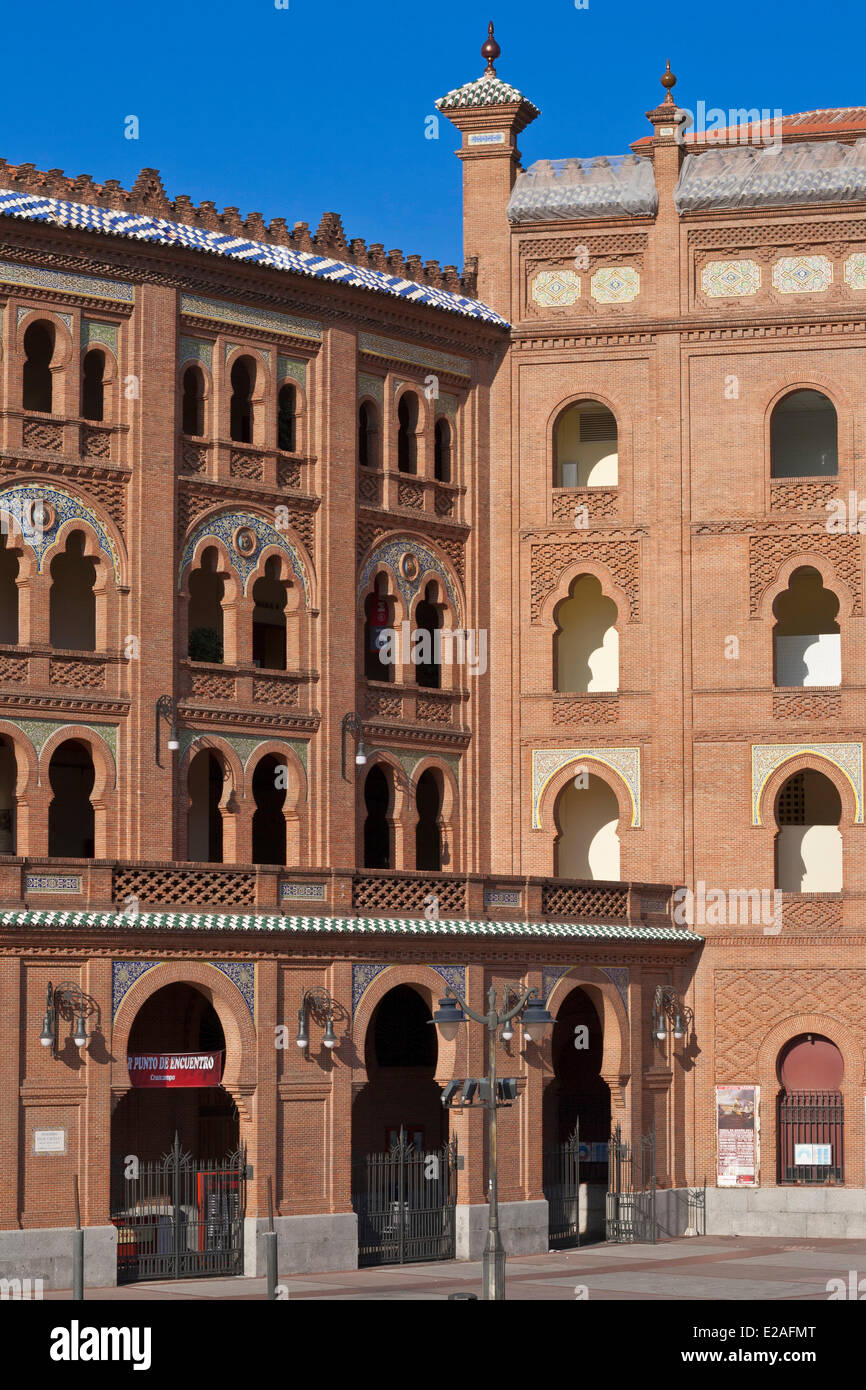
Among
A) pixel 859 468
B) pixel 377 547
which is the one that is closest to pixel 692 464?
pixel 859 468

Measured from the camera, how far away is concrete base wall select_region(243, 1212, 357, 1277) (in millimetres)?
31234

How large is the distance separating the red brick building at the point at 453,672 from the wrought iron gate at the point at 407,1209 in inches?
11.5

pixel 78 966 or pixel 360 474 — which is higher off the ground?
pixel 360 474

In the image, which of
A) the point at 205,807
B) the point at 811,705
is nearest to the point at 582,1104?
the point at 811,705

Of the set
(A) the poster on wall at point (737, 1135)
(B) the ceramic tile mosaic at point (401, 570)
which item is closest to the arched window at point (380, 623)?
(B) the ceramic tile mosaic at point (401, 570)

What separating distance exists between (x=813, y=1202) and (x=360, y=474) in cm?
1510

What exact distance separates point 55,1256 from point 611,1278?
26.7 ft

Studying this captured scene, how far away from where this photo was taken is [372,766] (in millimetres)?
37812

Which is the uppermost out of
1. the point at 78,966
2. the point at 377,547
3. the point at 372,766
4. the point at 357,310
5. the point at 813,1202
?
the point at 357,310

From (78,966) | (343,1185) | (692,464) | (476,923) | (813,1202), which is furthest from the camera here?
(692,464)

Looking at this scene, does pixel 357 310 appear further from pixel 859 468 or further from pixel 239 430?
pixel 859 468

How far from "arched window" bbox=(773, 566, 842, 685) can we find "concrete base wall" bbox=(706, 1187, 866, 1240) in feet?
30.3

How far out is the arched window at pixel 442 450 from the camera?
40.0 m

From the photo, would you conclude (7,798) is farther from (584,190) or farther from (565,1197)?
(584,190)
